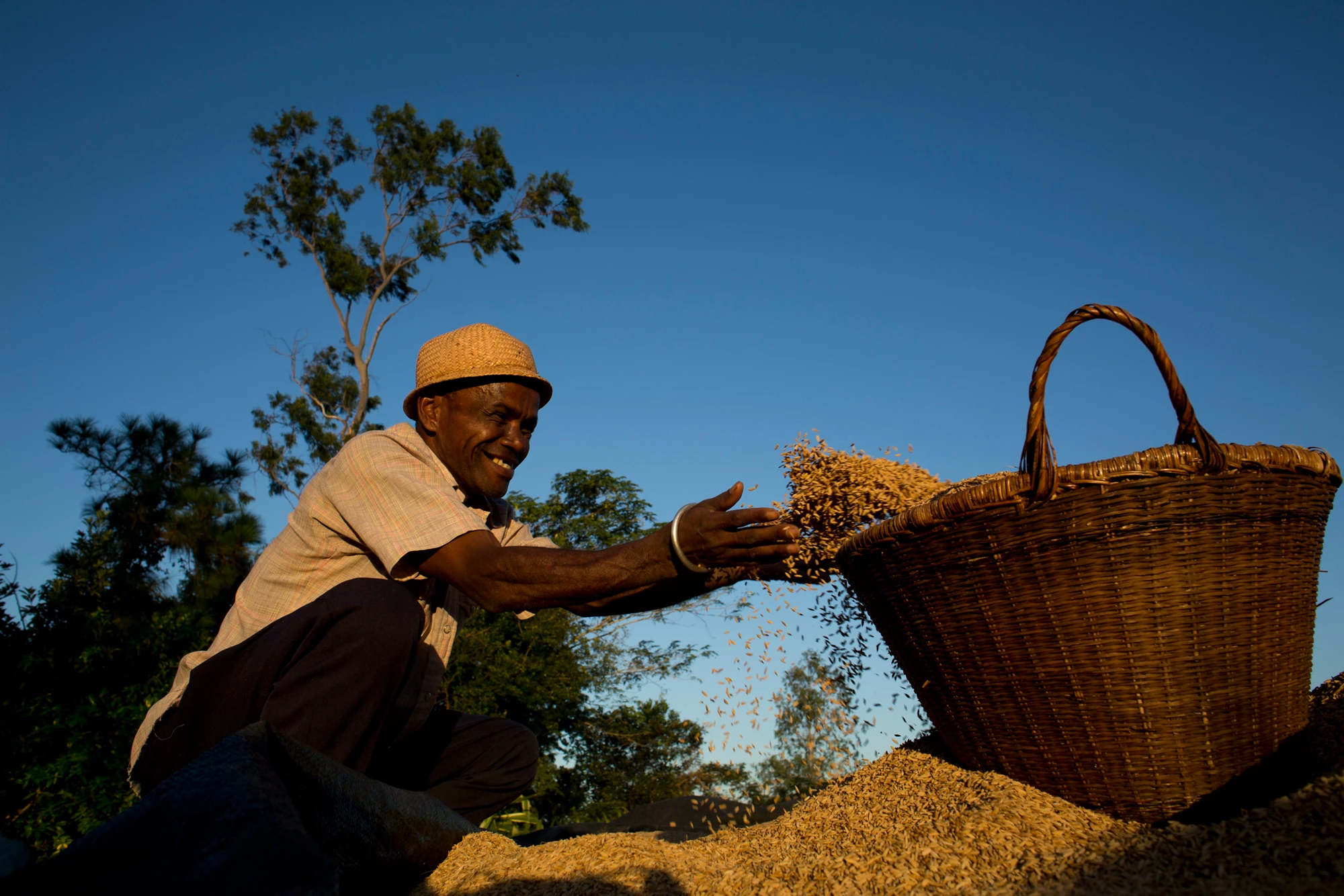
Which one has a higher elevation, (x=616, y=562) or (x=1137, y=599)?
(x=616, y=562)

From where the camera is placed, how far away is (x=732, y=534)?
2.00 meters

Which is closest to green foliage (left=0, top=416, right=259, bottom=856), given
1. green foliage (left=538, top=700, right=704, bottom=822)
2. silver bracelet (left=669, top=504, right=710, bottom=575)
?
silver bracelet (left=669, top=504, right=710, bottom=575)

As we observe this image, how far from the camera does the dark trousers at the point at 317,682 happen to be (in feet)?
7.13

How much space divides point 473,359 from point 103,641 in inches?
211

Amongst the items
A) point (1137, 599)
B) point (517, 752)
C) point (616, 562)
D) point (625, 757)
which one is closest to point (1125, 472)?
point (1137, 599)

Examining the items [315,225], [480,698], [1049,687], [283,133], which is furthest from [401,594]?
[283,133]

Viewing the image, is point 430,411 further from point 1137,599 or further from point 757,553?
point 1137,599

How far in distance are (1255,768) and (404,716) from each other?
2.28 meters

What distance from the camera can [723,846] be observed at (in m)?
2.30

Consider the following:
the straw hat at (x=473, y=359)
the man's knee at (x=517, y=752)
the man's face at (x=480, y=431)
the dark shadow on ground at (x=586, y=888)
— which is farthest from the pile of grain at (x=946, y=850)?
the straw hat at (x=473, y=359)

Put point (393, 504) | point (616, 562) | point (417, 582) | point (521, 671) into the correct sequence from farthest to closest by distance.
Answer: point (521, 671), point (417, 582), point (393, 504), point (616, 562)

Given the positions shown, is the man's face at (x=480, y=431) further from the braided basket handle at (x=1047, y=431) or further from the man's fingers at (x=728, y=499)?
the braided basket handle at (x=1047, y=431)

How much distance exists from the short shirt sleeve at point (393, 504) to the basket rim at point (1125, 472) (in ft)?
4.14

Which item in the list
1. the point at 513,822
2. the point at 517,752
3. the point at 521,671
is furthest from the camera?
the point at 521,671
